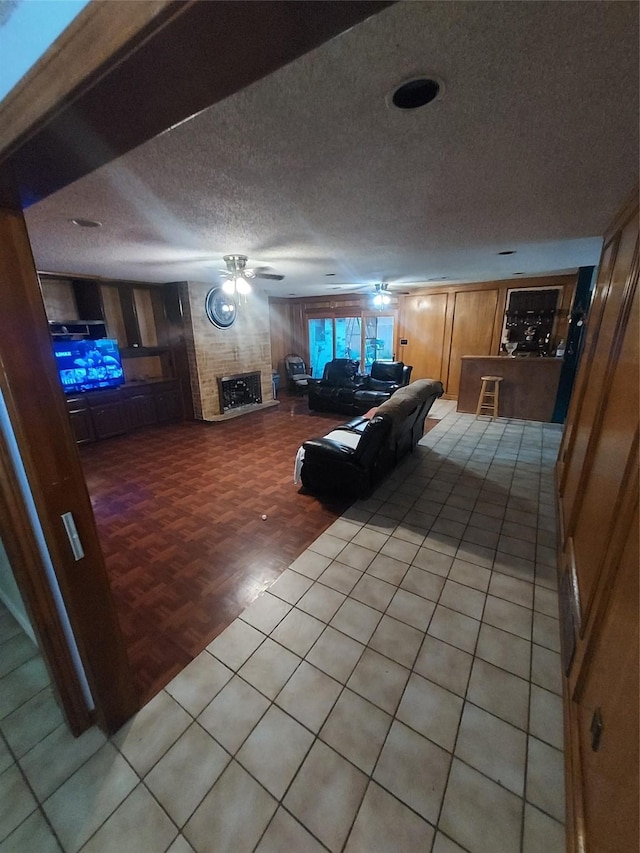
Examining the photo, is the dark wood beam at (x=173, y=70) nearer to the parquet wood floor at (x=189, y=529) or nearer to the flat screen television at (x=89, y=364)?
the parquet wood floor at (x=189, y=529)

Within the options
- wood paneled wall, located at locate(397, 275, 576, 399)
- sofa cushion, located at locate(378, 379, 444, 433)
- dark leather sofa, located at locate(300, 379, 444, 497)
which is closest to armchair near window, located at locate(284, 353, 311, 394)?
wood paneled wall, located at locate(397, 275, 576, 399)

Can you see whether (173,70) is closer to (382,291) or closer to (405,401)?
(405,401)

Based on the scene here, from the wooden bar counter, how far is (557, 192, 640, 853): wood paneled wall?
349cm

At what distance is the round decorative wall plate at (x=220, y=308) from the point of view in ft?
18.3

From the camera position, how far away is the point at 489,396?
5.81 meters

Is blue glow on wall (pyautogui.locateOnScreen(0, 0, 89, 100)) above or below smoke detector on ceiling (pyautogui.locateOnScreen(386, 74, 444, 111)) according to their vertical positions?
below

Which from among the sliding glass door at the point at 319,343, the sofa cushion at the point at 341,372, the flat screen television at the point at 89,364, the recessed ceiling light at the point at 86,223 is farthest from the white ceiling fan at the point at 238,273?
the sliding glass door at the point at 319,343

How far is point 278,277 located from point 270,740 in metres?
4.70

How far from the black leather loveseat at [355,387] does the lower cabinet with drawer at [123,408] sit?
2.55 meters

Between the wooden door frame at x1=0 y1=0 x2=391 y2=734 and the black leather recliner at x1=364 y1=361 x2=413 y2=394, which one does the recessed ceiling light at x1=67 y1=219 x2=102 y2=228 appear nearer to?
the wooden door frame at x1=0 y1=0 x2=391 y2=734

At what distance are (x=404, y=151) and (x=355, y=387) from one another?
484cm

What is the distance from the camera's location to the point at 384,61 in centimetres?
91

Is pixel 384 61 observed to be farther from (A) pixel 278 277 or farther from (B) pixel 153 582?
(A) pixel 278 277

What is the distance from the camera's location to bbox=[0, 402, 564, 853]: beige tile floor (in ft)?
3.79
